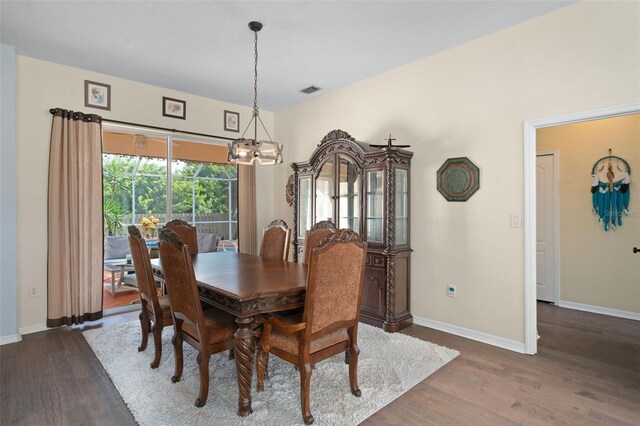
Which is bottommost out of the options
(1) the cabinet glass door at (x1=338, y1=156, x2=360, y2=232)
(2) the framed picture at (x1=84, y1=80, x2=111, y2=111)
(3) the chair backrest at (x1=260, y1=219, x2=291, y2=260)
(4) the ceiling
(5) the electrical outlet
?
(5) the electrical outlet

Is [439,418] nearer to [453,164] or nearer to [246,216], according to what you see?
[453,164]

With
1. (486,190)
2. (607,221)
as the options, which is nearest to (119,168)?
(486,190)

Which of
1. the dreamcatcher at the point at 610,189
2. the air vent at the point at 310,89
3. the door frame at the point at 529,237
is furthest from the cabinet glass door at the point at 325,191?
the dreamcatcher at the point at 610,189

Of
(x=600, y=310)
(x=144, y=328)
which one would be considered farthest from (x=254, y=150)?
(x=600, y=310)

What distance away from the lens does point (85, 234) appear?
3.93 meters

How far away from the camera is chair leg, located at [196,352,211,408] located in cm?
218

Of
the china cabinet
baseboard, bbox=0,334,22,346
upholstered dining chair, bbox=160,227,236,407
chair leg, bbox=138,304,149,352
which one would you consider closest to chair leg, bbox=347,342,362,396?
upholstered dining chair, bbox=160,227,236,407

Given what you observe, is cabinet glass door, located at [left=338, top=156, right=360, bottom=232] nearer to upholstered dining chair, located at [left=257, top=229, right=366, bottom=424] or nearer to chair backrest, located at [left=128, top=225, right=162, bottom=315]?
upholstered dining chair, located at [left=257, top=229, right=366, bottom=424]

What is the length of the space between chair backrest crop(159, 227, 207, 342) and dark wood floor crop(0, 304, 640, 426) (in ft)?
2.16

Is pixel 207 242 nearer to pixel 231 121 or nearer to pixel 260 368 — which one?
pixel 231 121

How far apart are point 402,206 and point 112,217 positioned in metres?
3.49

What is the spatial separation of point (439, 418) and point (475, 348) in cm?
126

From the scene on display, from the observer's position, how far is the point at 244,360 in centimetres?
211

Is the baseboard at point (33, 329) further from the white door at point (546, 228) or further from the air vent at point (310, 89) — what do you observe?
the white door at point (546, 228)
